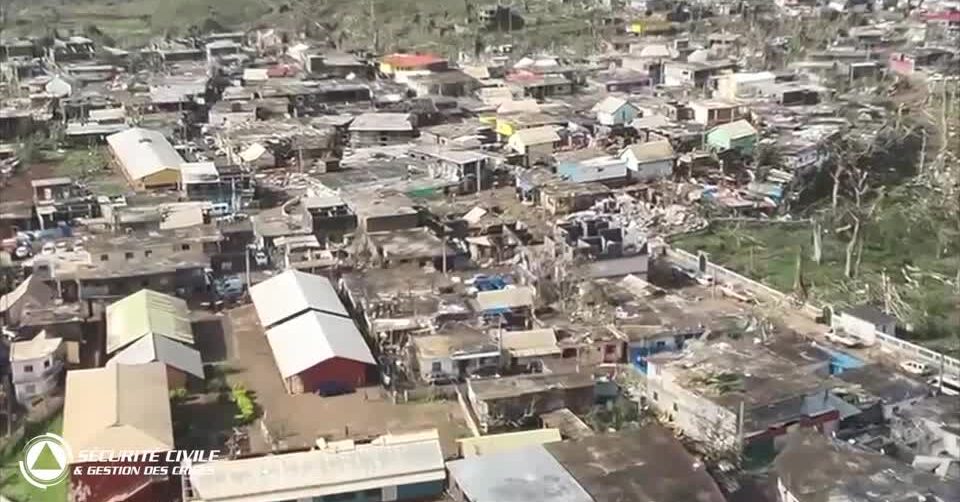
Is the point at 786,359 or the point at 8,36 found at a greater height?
the point at 8,36

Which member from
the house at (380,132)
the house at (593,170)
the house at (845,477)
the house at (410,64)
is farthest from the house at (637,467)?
the house at (410,64)

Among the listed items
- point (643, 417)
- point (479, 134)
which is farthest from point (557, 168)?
point (643, 417)

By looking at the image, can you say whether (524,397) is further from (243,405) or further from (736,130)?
(736,130)

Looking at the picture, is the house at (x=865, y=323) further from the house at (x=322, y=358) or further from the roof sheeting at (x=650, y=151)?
the roof sheeting at (x=650, y=151)

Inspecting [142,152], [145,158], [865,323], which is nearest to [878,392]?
[865,323]

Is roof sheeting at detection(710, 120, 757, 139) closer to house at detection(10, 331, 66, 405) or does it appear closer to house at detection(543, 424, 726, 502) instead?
house at detection(543, 424, 726, 502)

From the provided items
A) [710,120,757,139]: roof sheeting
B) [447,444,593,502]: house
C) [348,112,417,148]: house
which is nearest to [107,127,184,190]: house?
[348,112,417,148]: house

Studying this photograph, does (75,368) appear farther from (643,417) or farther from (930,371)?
(930,371)
